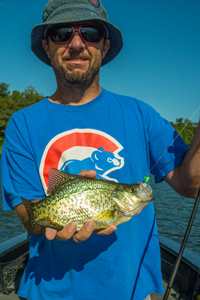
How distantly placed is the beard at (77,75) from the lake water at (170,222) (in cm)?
988

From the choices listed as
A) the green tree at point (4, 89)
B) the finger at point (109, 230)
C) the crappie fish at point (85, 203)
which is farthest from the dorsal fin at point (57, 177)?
the green tree at point (4, 89)

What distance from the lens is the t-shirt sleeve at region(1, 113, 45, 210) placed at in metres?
2.29

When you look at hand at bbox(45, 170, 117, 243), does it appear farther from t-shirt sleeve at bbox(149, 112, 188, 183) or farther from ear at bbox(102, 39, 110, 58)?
ear at bbox(102, 39, 110, 58)

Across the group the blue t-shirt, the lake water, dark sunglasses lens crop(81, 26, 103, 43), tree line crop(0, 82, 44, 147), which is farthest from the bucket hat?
tree line crop(0, 82, 44, 147)

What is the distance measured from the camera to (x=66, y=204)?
201 centimetres

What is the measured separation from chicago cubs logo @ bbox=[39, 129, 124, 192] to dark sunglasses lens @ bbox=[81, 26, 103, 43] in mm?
993

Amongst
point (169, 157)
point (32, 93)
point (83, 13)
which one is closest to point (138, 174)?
point (169, 157)

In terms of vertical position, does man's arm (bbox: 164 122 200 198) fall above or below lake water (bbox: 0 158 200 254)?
above

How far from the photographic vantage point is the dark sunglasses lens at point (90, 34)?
8.14 feet

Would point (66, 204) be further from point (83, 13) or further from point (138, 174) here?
point (83, 13)

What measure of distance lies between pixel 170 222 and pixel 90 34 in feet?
43.6

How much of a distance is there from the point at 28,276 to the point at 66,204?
93 centimetres

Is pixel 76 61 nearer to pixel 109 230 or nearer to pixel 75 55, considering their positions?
pixel 75 55

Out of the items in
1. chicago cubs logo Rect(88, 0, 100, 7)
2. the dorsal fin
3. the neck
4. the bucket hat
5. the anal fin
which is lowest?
the anal fin
